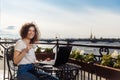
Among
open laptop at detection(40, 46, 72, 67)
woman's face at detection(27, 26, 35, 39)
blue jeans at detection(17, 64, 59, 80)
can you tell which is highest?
woman's face at detection(27, 26, 35, 39)

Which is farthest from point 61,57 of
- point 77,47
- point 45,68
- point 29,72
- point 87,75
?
point 77,47

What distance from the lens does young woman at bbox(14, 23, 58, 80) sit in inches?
161

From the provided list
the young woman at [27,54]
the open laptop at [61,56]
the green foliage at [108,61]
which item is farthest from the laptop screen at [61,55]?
the green foliage at [108,61]

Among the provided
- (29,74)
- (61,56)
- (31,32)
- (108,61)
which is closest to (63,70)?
(61,56)

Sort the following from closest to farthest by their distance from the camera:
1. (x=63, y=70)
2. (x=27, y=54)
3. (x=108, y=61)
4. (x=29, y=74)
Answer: (x=29, y=74)
(x=27, y=54)
(x=63, y=70)
(x=108, y=61)

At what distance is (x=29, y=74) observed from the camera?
4133 millimetres

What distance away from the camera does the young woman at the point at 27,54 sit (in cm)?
410

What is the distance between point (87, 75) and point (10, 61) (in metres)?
1.49

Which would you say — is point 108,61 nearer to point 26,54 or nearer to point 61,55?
point 61,55

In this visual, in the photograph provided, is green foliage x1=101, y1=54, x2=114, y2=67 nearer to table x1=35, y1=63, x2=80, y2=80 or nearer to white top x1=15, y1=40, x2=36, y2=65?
table x1=35, y1=63, x2=80, y2=80

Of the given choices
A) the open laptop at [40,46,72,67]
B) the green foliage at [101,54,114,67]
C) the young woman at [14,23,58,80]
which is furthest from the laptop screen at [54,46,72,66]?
the green foliage at [101,54,114,67]

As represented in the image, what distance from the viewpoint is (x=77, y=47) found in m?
7.15

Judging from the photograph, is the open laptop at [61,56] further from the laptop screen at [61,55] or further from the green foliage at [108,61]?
the green foliage at [108,61]

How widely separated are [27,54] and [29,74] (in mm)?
273
